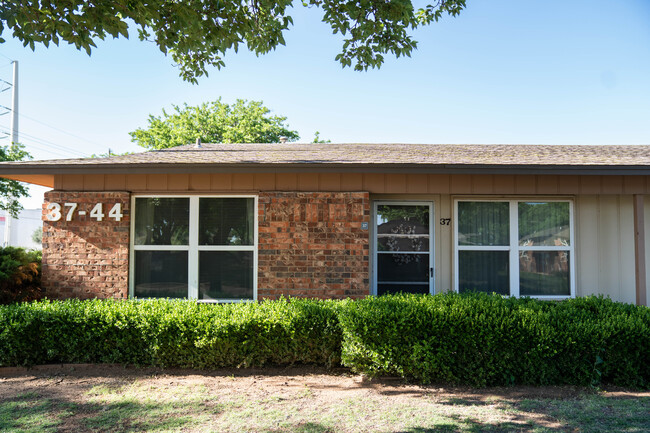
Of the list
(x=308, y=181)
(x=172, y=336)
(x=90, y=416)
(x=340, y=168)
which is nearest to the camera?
(x=90, y=416)

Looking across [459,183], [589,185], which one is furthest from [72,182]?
[589,185]

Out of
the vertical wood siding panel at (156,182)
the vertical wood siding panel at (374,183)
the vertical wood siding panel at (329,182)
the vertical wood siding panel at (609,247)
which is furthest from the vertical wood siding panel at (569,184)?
the vertical wood siding panel at (156,182)

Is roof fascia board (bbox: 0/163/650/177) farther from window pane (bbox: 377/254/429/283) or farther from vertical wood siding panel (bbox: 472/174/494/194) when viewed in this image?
window pane (bbox: 377/254/429/283)

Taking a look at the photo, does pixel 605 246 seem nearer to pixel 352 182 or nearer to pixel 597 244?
pixel 597 244

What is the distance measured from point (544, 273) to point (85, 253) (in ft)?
24.2

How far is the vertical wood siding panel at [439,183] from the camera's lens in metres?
6.70

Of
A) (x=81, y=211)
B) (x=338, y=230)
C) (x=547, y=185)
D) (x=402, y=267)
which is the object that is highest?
(x=547, y=185)

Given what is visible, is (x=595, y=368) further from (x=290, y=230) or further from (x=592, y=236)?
(x=290, y=230)

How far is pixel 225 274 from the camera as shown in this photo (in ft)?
22.2

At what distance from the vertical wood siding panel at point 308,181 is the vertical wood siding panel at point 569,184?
386 cm

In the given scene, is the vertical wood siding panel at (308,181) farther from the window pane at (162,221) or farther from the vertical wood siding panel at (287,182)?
the window pane at (162,221)

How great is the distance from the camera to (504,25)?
10.8 m

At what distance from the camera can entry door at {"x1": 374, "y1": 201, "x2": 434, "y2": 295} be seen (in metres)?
7.02

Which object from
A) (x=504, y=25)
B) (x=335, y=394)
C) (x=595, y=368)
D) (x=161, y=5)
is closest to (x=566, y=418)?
(x=595, y=368)
